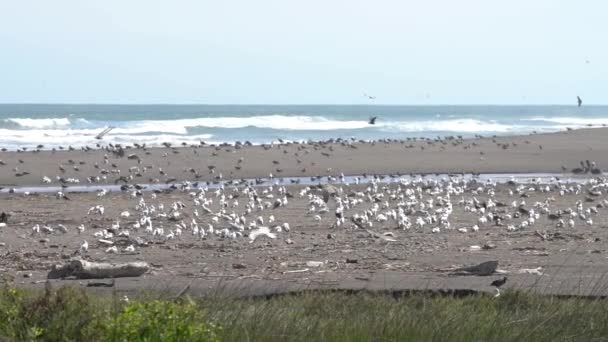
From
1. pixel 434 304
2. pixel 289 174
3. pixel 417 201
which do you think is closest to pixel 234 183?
pixel 289 174

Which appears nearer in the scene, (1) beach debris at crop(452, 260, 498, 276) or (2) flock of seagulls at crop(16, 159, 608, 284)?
(1) beach debris at crop(452, 260, 498, 276)

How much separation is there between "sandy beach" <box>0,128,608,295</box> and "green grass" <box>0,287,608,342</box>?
37.4 inches

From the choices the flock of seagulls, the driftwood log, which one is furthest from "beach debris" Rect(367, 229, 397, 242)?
the driftwood log

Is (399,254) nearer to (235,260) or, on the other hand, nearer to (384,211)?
(235,260)

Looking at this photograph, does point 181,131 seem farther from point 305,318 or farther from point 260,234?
point 305,318

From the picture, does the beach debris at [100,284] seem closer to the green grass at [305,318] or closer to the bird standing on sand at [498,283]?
the green grass at [305,318]

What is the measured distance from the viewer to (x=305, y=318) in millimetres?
7656

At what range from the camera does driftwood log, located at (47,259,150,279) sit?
1118 centimetres

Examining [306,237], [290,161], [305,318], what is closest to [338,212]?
[306,237]

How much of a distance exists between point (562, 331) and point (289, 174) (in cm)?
2159

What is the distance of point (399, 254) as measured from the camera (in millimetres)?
13609

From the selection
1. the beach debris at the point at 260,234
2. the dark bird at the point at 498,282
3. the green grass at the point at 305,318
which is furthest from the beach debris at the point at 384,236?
the green grass at the point at 305,318

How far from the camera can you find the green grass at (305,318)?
579 centimetres

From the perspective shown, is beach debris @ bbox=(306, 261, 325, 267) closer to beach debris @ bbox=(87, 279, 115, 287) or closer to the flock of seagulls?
the flock of seagulls
